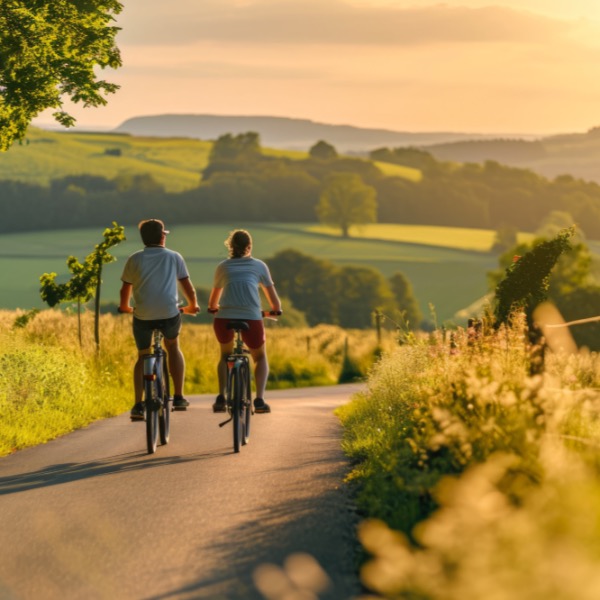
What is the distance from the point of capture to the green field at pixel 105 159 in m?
153

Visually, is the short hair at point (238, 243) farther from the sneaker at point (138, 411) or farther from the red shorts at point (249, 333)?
the sneaker at point (138, 411)

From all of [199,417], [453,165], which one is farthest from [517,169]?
[199,417]

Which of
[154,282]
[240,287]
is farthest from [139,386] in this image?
[240,287]

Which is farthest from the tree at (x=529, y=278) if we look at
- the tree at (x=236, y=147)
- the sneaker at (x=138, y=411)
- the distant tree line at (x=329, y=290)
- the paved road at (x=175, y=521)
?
the tree at (x=236, y=147)

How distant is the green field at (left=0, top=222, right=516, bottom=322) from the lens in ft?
373

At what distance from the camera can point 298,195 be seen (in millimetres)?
153875

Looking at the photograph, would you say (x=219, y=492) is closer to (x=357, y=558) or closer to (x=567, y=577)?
(x=357, y=558)

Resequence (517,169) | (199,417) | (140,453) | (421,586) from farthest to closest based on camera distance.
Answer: (517,169) < (199,417) < (140,453) < (421,586)

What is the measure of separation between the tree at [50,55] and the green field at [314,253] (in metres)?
78.1

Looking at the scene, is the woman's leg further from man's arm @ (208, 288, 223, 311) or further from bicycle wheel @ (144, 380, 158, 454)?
bicycle wheel @ (144, 380, 158, 454)

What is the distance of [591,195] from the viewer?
162 meters

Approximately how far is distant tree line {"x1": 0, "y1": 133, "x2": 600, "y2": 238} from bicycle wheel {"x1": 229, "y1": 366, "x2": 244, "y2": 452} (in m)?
129

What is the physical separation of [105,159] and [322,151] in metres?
33.2

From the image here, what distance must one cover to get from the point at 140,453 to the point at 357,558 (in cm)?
522
